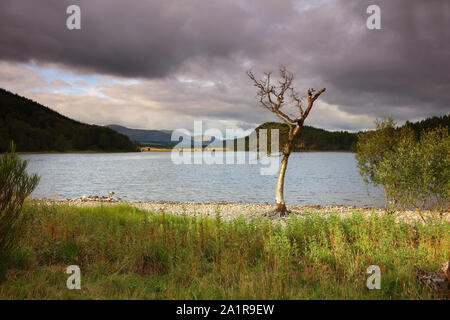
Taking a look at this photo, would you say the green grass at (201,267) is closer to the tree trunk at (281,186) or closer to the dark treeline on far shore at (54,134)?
the tree trunk at (281,186)

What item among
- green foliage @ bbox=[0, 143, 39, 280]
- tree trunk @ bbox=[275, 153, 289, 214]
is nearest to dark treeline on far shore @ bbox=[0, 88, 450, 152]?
tree trunk @ bbox=[275, 153, 289, 214]

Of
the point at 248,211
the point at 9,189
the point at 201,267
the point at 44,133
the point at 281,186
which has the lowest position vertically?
the point at 248,211

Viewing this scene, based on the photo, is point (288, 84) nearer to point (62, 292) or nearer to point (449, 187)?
point (449, 187)

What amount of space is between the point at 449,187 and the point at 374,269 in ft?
37.2

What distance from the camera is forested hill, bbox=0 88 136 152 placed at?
437 ft

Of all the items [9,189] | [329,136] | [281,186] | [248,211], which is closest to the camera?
[9,189]

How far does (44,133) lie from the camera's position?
143 m

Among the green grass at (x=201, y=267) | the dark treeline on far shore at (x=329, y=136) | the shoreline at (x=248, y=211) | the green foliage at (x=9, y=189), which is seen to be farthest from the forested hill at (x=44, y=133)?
the green foliage at (x=9, y=189)

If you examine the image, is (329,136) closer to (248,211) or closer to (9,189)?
(248,211)

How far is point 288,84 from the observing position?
16453mm

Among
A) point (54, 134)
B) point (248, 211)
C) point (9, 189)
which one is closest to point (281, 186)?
point (248, 211)

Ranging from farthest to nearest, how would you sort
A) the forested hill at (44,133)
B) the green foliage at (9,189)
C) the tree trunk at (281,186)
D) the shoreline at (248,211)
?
the forested hill at (44,133) < the tree trunk at (281,186) < the shoreline at (248,211) < the green foliage at (9,189)

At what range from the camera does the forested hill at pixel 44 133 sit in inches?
5241
